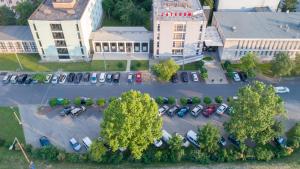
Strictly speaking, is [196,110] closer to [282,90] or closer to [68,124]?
[282,90]

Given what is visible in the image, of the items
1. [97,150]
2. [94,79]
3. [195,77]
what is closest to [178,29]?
[195,77]

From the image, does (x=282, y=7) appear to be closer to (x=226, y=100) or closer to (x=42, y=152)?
(x=226, y=100)

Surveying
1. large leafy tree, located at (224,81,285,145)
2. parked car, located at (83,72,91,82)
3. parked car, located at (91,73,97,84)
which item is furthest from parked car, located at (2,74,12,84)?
large leafy tree, located at (224,81,285,145)

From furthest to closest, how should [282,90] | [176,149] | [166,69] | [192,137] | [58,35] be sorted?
[58,35]
[282,90]
[166,69]
[192,137]
[176,149]

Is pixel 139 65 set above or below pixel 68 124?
above

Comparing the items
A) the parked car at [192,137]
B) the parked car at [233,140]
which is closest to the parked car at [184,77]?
the parked car at [192,137]

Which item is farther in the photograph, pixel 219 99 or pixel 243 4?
pixel 243 4

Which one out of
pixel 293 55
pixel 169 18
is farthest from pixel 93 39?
pixel 293 55
